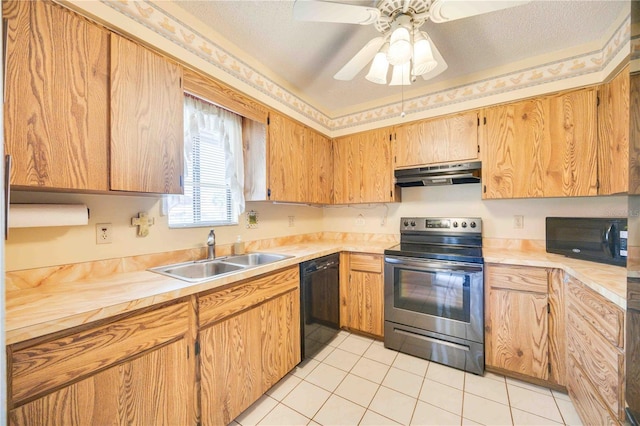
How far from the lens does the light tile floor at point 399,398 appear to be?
4.93 ft

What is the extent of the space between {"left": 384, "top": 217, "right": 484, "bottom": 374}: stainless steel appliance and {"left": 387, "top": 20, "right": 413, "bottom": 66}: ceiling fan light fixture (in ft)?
4.77

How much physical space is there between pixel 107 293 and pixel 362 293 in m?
1.95

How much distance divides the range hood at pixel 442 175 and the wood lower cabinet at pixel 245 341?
1.41 metres

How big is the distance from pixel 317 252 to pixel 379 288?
728mm

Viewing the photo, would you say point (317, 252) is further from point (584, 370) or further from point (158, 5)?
point (158, 5)

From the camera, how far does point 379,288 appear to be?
2365mm

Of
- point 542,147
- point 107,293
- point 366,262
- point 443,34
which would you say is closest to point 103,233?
point 107,293

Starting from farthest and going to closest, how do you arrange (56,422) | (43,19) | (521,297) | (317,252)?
(317,252)
(521,297)
(43,19)
(56,422)

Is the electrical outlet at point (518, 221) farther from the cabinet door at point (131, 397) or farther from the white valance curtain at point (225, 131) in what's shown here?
the cabinet door at point (131, 397)

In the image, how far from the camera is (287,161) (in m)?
2.33

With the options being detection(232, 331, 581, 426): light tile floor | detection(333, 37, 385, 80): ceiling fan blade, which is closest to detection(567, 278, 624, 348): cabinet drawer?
detection(232, 331, 581, 426): light tile floor

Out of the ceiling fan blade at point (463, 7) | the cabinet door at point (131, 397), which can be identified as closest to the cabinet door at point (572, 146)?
the ceiling fan blade at point (463, 7)

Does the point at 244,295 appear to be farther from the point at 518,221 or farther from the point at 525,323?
the point at 518,221

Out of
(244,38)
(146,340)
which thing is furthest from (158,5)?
(146,340)
